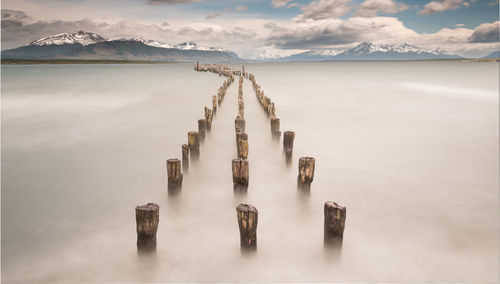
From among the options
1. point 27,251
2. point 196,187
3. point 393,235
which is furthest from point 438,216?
point 27,251

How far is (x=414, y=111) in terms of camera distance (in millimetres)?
18547

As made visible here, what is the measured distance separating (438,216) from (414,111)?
1417cm

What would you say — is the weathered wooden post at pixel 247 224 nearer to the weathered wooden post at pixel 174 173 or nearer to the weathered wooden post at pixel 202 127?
the weathered wooden post at pixel 174 173

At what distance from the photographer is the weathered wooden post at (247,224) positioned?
Answer: 4.43m

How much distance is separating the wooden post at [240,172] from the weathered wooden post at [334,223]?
7.51ft

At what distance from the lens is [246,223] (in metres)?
4.56

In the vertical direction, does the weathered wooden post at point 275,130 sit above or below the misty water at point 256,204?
above

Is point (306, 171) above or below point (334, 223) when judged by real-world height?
above

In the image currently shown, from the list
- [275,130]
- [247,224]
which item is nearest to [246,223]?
[247,224]

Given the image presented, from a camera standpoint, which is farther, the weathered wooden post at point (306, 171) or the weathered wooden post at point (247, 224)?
the weathered wooden post at point (306, 171)

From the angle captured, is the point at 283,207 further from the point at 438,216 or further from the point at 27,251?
the point at 27,251

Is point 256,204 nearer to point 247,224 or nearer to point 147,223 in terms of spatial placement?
point 247,224

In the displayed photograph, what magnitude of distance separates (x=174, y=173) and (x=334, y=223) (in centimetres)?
347

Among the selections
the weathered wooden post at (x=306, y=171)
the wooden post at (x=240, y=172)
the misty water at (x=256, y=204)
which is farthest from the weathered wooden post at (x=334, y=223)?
the wooden post at (x=240, y=172)
